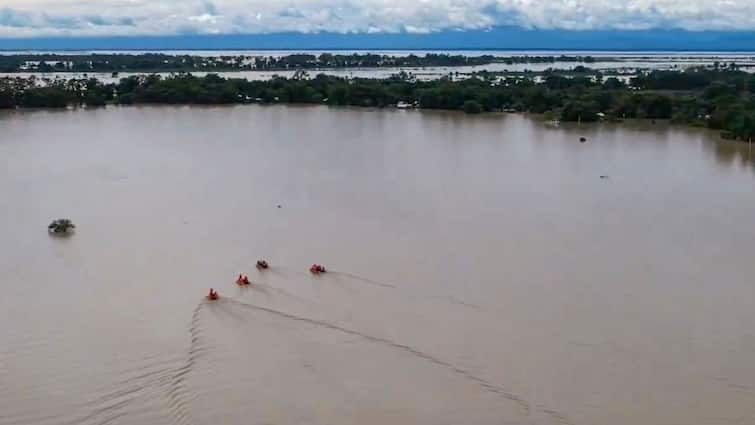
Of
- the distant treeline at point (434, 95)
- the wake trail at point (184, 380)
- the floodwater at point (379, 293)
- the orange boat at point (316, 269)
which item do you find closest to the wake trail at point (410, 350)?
the floodwater at point (379, 293)

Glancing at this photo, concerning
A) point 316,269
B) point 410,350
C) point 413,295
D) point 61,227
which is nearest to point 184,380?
point 410,350

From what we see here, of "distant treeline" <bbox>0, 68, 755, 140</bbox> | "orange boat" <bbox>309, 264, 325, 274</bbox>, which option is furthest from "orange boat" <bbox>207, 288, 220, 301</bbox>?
"distant treeline" <bbox>0, 68, 755, 140</bbox>

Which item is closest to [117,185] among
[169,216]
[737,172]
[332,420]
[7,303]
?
[169,216]

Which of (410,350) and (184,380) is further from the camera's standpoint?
(410,350)

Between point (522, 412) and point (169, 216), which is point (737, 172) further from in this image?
point (522, 412)

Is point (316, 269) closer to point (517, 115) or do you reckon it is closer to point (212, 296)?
point (212, 296)

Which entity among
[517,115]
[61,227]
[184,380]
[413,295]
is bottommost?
[184,380]
